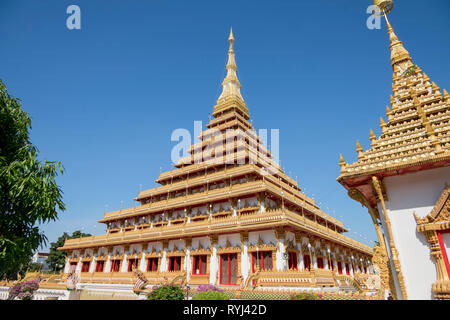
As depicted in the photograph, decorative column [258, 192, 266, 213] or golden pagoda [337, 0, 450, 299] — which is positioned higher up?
decorative column [258, 192, 266, 213]

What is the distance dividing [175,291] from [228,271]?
859 cm

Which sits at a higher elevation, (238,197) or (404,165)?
(238,197)

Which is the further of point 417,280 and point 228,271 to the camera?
point 228,271

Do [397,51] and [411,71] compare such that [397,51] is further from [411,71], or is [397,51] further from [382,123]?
[382,123]

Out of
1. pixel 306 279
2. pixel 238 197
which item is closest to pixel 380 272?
pixel 306 279

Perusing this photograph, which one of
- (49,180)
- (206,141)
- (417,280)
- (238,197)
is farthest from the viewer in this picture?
(206,141)

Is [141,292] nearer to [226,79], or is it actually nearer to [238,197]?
[238,197]

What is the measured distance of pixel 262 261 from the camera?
2100cm

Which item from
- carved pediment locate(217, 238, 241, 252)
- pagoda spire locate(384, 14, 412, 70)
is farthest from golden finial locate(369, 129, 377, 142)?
carved pediment locate(217, 238, 241, 252)

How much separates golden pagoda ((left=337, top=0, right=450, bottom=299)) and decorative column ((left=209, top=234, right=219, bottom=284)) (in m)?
15.7

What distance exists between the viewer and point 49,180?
12047 millimetres

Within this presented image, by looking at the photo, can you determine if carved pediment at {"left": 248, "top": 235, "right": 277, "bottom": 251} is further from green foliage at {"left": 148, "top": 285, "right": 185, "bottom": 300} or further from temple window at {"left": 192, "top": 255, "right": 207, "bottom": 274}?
green foliage at {"left": 148, "top": 285, "right": 185, "bottom": 300}

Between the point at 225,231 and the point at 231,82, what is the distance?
26485mm

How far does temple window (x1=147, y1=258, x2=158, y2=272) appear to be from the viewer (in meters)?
27.5
